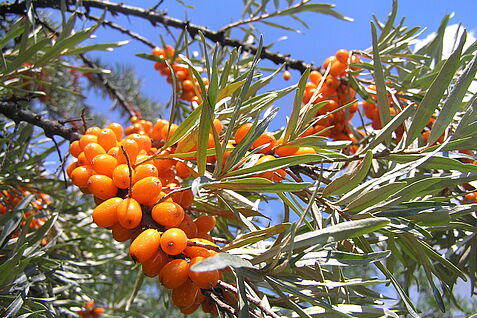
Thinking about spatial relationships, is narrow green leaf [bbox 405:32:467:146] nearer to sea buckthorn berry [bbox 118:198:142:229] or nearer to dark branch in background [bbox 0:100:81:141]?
sea buckthorn berry [bbox 118:198:142:229]

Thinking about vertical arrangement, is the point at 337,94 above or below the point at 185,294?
above

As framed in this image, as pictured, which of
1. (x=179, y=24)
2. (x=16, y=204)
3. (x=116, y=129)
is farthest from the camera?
(x=179, y=24)

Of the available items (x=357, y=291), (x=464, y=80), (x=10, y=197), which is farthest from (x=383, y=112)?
(x=10, y=197)

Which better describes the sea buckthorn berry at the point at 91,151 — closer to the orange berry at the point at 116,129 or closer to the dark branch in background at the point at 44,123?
the orange berry at the point at 116,129

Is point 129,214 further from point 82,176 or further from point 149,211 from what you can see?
point 82,176

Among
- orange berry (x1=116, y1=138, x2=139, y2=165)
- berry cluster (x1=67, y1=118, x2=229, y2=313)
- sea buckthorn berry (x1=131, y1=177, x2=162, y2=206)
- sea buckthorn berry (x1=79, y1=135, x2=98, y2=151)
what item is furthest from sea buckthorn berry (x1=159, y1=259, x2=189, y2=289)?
sea buckthorn berry (x1=79, y1=135, x2=98, y2=151)

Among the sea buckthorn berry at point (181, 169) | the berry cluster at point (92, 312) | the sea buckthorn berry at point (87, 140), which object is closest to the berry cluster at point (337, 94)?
the sea buckthorn berry at point (181, 169)

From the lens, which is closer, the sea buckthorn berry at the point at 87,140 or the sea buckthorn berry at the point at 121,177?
the sea buckthorn berry at the point at 121,177

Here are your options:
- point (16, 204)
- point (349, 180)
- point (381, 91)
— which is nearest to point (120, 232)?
point (349, 180)
